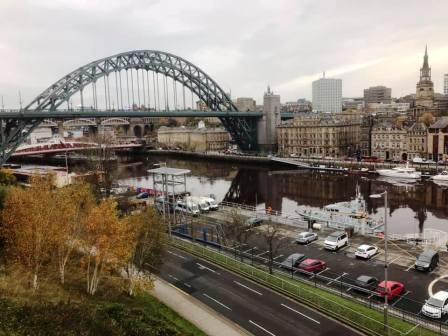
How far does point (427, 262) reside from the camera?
1017 inches

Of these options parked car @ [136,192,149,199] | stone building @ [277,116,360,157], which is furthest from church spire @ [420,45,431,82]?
parked car @ [136,192,149,199]

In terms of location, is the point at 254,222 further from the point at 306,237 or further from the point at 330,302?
the point at 330,302

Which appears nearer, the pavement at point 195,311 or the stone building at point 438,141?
the pavement at point 195,311

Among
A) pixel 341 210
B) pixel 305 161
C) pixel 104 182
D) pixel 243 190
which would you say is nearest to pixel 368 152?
pixel 305 161

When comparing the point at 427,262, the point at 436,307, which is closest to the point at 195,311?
the point at 436,307

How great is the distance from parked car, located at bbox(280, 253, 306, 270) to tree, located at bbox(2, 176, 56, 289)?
14245 mm

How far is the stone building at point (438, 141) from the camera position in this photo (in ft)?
262

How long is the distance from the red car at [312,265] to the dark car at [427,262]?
5756 mm

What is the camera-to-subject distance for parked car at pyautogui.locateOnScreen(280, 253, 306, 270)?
1052 inches

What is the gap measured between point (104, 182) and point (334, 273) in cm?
3282

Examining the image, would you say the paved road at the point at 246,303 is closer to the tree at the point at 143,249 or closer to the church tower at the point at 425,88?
the tree at the point at 143,249

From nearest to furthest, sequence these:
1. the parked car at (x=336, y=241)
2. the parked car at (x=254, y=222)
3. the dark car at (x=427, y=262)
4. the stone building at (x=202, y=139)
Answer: the dark car at (x=427, y=262) → the parked car at (x=336, y=241) → the parked car at (x=254, y=222) → the stone building at (x=202, y=139)

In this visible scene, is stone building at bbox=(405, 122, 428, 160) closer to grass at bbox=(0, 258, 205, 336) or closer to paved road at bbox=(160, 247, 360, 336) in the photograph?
paved road at bbox=(160, 247, 360, 336)

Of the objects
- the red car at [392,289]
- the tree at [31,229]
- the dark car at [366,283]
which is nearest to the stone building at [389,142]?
the dark car at [366,283]
